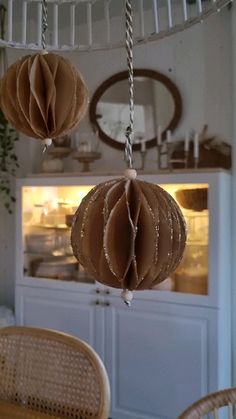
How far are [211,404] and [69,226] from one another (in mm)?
1684

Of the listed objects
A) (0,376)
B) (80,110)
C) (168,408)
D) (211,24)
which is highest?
(211,24)

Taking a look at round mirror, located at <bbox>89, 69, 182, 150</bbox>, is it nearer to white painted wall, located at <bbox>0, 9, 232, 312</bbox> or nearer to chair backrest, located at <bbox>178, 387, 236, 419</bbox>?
white painted wall, located at <bbox>0, 9, 232, 312</bbox>

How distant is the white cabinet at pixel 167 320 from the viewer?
212cm

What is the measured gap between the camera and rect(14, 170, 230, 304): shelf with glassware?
2.16m

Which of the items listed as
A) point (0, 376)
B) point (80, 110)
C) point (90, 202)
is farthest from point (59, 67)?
point (0, 376)

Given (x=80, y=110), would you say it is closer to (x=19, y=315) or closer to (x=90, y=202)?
(x=90, y=202)

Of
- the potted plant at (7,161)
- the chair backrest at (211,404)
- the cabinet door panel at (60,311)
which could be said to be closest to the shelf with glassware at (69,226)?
the cabinet door panel at (60,311)

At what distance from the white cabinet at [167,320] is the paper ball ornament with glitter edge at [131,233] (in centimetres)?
161

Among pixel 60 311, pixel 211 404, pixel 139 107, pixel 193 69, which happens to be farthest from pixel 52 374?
pixel 193 69

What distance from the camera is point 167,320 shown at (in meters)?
2.23

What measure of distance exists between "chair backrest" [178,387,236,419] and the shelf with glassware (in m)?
1.06

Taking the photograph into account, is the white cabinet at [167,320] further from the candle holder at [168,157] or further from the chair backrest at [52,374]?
the chair backrest at [52,374]

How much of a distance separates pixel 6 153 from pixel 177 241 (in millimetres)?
2592

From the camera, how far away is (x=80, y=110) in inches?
31.4
